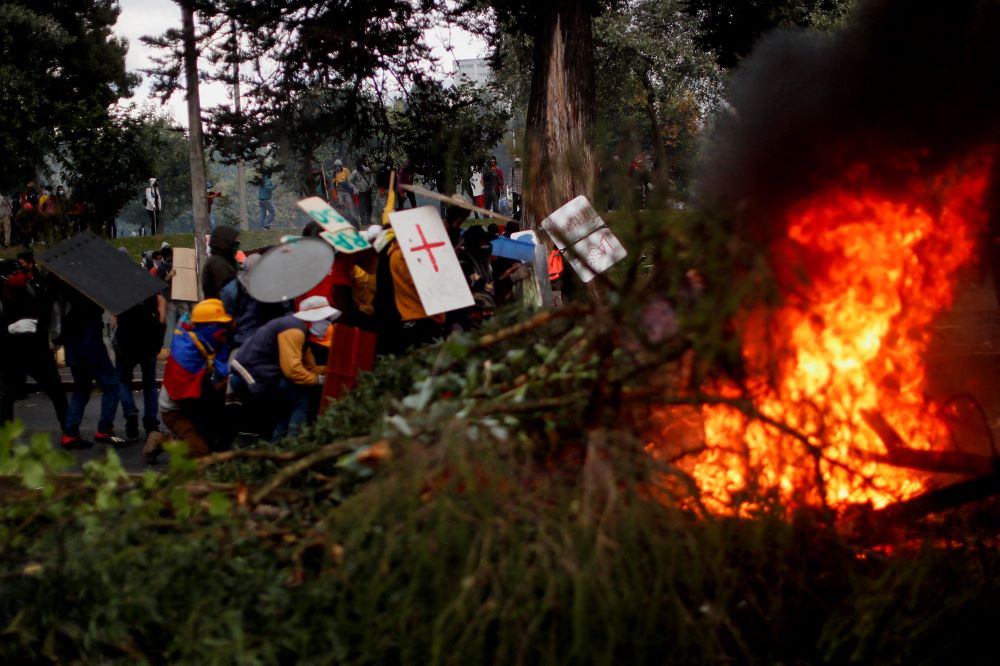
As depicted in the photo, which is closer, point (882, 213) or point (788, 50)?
point (882, 213)

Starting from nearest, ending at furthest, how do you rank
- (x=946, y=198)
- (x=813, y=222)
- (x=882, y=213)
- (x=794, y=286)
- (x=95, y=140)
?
(x=794, y=286), (x=813, y=222), (x=882, y=213), (x=946, y=198), (x=95, y=140)

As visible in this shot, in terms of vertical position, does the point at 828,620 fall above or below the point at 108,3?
below

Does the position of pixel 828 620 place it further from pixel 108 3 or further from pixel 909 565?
pixel 108 3

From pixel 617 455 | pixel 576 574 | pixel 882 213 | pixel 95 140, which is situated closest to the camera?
pixel 576 574

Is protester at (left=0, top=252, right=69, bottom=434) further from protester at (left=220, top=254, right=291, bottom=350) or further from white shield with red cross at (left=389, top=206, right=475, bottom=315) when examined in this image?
white shield with red cross at (left=389, top=206, right=475, bottom=315)

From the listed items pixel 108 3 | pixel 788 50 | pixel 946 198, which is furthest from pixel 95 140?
pixel 946 198

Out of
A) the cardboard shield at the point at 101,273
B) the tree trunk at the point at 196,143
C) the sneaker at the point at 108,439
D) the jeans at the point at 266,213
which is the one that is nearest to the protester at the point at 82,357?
the sneaker at the point at 108,439

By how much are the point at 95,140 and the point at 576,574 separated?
23.9 m

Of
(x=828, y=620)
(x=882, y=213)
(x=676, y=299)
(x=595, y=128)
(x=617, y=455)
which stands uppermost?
(x=595, y=128)

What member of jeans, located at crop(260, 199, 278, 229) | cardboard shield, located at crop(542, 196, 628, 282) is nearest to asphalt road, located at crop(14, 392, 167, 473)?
cardboard shield, located at crop(542, 196, 628, 282)

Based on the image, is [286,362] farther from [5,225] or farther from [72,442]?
[5,225]

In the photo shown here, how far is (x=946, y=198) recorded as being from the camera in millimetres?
5551

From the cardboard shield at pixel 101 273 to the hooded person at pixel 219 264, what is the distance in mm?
683

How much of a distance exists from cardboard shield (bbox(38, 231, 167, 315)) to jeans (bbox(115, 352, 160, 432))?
1080mm
